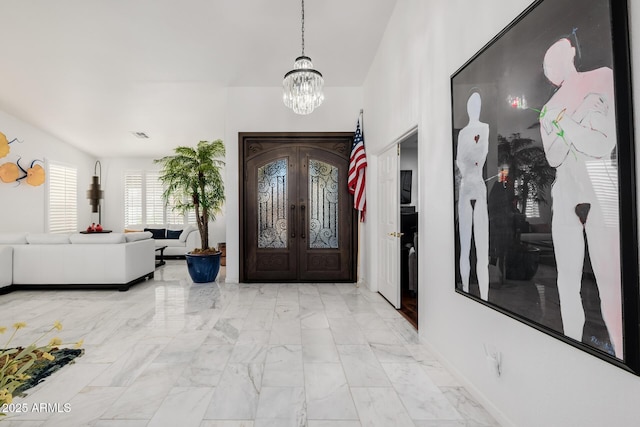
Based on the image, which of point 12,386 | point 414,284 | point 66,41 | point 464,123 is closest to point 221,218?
point 66,41

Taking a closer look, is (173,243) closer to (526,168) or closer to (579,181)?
(526,168)

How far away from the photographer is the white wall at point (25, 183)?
20.7 feet

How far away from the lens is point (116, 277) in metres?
4.90

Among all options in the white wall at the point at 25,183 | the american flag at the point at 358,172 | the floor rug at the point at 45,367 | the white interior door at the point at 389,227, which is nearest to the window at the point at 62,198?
the white wall at the point at 25,183

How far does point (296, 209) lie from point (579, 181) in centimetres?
452

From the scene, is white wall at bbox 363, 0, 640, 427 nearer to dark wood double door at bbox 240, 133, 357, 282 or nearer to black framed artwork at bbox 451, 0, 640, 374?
black framed artwork at bbox 451, 0, 640, 374

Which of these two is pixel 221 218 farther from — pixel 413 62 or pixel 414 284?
pixel 413 62

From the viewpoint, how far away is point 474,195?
2.01 m

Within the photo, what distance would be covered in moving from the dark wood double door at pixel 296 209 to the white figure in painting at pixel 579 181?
423cm

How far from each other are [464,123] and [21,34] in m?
5.29

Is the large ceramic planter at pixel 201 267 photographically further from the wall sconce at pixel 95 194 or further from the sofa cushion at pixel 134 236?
the wall sconce at pixel 95 194

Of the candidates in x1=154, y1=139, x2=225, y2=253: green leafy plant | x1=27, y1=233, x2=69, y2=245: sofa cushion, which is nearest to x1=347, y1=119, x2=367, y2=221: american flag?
x1=154, y1=139, x2=225, y2=253: green leafy plant

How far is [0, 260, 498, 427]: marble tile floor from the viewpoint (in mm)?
1926

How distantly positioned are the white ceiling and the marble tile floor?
11.1 ft
